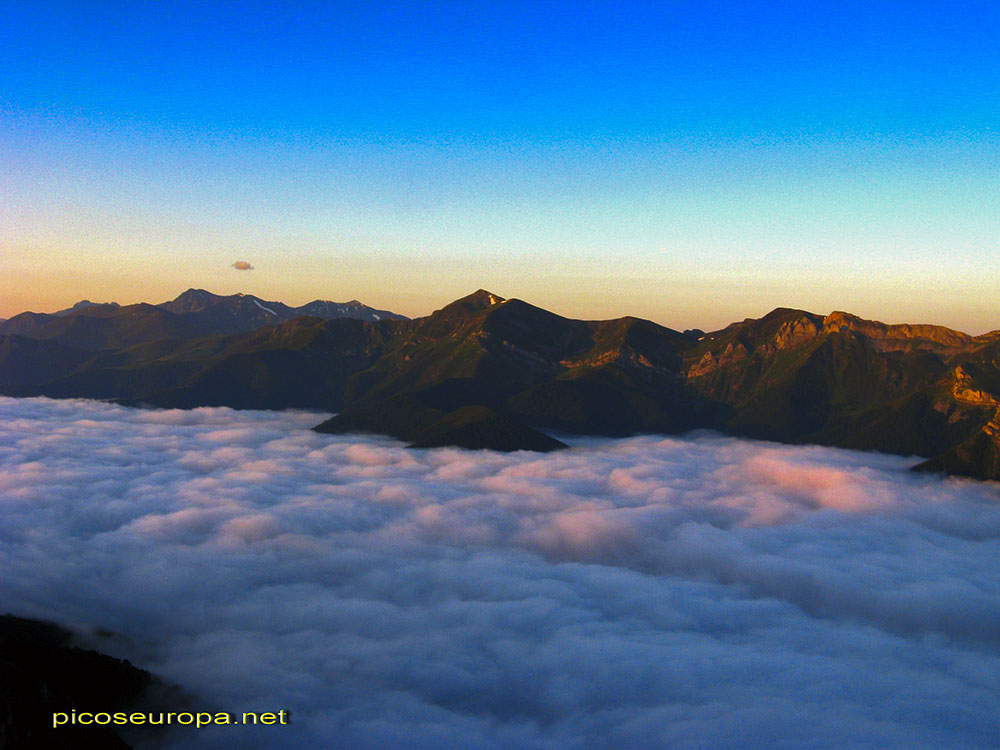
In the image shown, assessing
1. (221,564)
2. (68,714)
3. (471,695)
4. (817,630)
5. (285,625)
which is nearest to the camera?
(68,714)

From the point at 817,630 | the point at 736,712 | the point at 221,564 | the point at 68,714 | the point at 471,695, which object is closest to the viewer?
the point at 68,714

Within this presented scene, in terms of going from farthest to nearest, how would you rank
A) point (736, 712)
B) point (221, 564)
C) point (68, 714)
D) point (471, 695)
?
point (221, 564) < point (471, 695) < point (736, 712) < point (68, 714)

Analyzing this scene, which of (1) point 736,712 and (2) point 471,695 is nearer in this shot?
(1) point 736,712

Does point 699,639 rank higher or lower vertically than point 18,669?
lower

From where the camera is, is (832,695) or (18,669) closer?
(18,669)

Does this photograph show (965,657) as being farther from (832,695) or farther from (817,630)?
(832,695)

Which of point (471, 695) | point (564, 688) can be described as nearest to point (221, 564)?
point (471, 695)

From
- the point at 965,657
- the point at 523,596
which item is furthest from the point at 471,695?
the point at 965,657

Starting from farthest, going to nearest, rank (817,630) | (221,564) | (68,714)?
(221,564), (817,630), (68,714)

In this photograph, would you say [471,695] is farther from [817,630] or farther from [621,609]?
[817,630]
